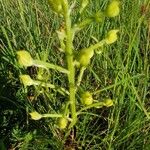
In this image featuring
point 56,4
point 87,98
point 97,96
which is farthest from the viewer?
point 97,96

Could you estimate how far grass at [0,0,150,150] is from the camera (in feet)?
4.28

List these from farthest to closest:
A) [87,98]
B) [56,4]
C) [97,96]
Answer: [97,96], [87,98], [56,4]

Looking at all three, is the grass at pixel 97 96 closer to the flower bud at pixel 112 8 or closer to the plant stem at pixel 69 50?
the plant stem at pixel 69 50

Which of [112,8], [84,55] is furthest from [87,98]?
[112,8]

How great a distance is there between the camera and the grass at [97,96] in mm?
1304

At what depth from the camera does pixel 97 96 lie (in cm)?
143

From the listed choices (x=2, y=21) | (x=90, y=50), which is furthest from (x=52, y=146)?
(x=2, y=21)

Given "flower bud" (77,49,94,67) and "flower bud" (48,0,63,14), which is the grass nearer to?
"flower bud" (77,49,94,67)

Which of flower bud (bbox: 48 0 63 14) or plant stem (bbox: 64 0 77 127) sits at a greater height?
flower bud (bbox: 48 0 63 14)

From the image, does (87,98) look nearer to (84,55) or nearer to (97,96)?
(84,55)

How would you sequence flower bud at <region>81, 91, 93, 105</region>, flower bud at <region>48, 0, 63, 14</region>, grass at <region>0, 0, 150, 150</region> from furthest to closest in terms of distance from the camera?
grass at <region>0, 0, 150, 150</region> < flower bud at <region>81, 91, 93, 105</region> < flower bud at <region>48, 0, 63, 14</region>

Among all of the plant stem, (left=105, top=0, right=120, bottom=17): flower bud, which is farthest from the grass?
(left=105, top=0, right=120, bottom=17): flower bud

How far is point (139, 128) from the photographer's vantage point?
131 centimetres

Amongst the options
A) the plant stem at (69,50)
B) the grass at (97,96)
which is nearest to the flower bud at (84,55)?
the plant stem at (69,50)
